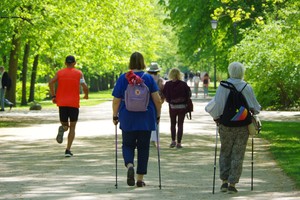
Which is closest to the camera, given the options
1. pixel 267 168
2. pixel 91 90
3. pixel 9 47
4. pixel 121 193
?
pixel 121 193

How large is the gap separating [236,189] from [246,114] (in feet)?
3.29

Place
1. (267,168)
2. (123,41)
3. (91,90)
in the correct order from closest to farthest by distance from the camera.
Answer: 1. (267,168)
2. (123,41)
3. (91,90)

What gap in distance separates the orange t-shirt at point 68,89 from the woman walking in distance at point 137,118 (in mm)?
4433

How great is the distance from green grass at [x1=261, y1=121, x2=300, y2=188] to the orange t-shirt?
3841mm

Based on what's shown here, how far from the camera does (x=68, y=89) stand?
1569cm

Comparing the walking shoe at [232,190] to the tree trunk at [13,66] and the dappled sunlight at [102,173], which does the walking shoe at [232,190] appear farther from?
the tree trunk at [13,66]

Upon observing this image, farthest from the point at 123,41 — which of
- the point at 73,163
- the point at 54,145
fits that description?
the point at 73,163

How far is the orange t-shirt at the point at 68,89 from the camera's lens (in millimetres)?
15664

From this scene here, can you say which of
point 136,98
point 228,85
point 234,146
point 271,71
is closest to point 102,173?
point 136,98

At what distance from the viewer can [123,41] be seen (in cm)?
5162

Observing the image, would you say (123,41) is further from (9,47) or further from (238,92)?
(238,92)

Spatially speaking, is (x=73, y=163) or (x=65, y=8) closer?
(x=73, y=163)

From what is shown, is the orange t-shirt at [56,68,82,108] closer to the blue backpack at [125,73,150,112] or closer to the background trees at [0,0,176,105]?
the blue backpack at [125,73,150,112]

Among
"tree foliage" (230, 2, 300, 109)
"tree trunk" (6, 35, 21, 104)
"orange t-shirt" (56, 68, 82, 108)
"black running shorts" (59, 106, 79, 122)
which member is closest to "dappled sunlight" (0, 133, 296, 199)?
"black running shorts" (59, 106, 79, 122)
